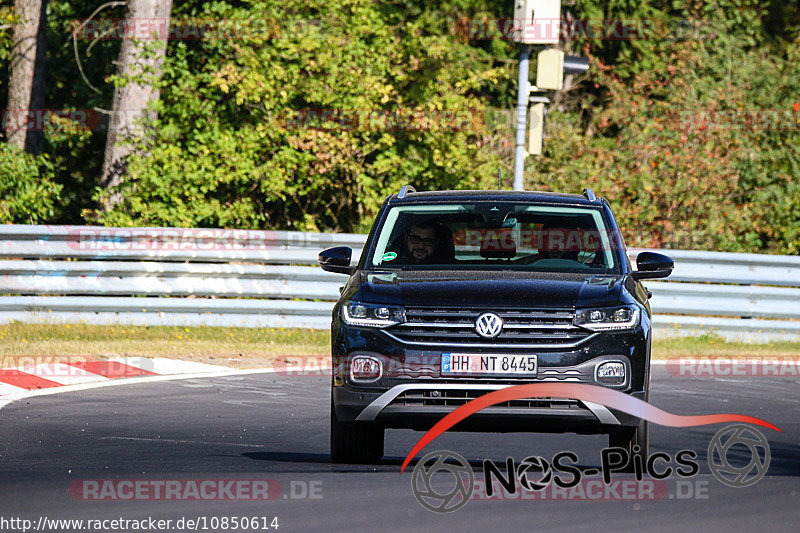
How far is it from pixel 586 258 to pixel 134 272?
8508mm

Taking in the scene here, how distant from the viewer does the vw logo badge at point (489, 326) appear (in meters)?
7.96

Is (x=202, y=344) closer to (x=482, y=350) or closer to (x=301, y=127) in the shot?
(x=301, y=127)

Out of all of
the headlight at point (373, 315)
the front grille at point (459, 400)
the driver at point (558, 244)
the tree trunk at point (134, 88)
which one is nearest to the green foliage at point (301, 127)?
the tree trunk at point (134, 88)

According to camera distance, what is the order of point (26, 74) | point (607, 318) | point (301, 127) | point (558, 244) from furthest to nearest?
point (26, 74), point (301, 127), point (558, 244), point (607, 318)

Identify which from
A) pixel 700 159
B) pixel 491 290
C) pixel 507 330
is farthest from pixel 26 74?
pixel 507 330

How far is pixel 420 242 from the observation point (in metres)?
9.38

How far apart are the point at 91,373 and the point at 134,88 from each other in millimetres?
9330

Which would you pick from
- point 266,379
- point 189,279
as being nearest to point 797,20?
point 189,279

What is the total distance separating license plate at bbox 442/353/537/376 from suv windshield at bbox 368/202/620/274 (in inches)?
42.5

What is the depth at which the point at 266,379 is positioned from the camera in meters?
13.4

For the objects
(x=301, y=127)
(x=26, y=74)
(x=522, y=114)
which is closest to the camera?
(x=522, y=114)

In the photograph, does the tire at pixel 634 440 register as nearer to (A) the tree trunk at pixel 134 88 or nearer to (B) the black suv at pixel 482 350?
(B) the black suv at pixel 482 350

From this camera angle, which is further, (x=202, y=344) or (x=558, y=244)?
(x=202, y=344)

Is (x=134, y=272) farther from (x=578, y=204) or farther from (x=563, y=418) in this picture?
(x=563, y=418)
